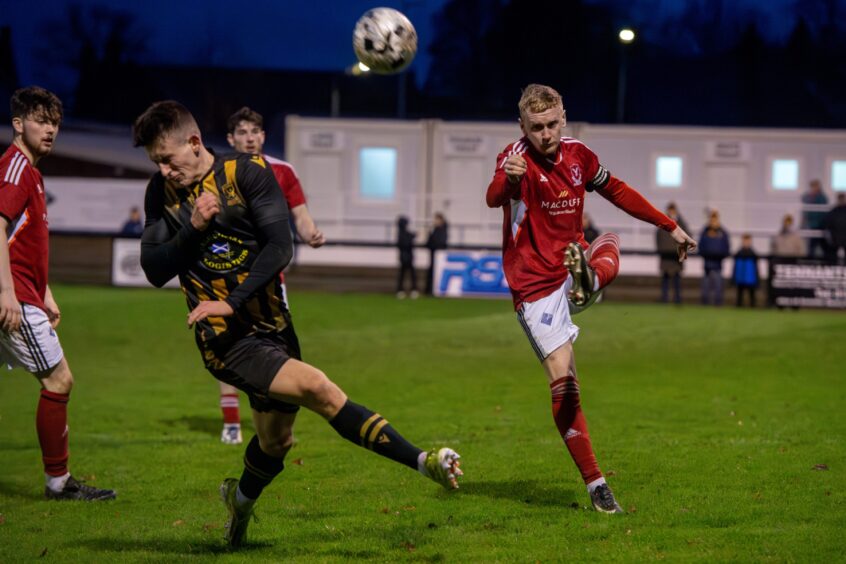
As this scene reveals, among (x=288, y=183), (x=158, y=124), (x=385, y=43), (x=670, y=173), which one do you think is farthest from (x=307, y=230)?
(x=670, y=173)

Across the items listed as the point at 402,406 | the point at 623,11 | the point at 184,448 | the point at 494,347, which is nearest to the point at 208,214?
the point at 184,448

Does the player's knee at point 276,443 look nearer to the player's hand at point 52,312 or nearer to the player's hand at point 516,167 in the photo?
the player's hand at point 516,167

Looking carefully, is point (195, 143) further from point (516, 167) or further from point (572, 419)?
point (572, 419)

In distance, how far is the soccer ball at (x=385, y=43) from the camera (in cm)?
855

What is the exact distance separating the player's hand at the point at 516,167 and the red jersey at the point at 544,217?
0.37m

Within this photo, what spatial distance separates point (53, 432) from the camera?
7.32 m

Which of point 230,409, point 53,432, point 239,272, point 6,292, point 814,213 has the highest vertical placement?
point 814,213

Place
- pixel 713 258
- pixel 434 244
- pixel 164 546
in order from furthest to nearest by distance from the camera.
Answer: pixel 434 244
pixel 713 258
pixel 164 546

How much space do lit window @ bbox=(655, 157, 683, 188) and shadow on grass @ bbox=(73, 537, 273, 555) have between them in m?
26.4

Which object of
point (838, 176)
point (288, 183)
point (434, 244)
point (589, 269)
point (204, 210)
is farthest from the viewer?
point (838, 176)

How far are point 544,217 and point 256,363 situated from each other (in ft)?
6.90

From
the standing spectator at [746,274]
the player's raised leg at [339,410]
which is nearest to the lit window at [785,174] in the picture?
the standing spectator at [746,274]

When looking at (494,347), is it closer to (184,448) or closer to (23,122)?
(184,448)

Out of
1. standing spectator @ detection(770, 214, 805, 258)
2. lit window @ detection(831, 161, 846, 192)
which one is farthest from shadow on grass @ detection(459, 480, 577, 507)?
lit window @ detection(831, 161, 846, 192)
